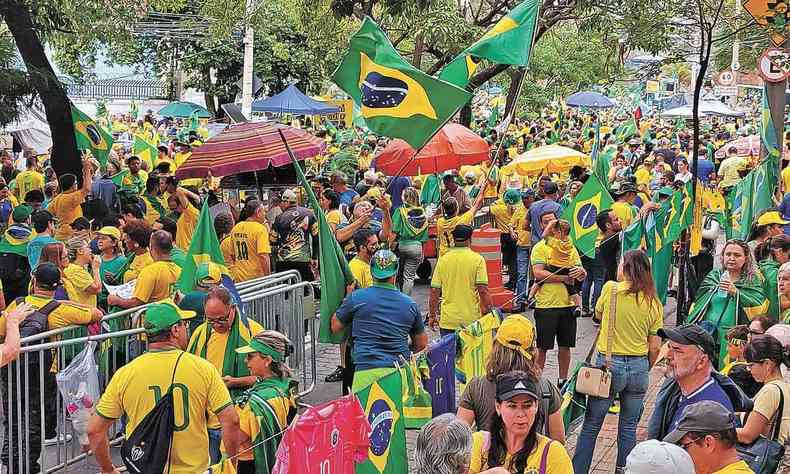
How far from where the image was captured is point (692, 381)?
6457 millimetres

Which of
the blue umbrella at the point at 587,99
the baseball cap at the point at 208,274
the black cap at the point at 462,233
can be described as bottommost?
the baseball cap at the point at 208,274

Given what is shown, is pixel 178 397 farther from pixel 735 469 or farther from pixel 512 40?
pixel 512 40

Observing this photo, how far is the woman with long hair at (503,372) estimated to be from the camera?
237 inches

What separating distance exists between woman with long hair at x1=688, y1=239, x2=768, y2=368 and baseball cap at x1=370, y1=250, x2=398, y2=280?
8.43ft

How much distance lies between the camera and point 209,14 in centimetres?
2067

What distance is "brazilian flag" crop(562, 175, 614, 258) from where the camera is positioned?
12.3 m

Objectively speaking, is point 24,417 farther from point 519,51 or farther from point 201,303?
point 519,51

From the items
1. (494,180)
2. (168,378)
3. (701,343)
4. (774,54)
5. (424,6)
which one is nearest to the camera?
(168,378)

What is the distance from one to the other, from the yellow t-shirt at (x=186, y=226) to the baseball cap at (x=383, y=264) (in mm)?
5515

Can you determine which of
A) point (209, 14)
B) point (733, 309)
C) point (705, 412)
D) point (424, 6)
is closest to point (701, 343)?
point (705, 412)

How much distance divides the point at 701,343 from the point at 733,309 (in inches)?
104

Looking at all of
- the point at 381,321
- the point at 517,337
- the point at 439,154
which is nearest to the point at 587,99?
the point at 439,154

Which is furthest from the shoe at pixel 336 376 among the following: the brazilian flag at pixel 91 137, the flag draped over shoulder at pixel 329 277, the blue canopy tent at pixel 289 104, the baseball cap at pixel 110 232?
the blue canopy tent at pixel 289 104

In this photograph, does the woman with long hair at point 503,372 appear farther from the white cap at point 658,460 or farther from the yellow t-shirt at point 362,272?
the yellow t-shirt at point 362,272
